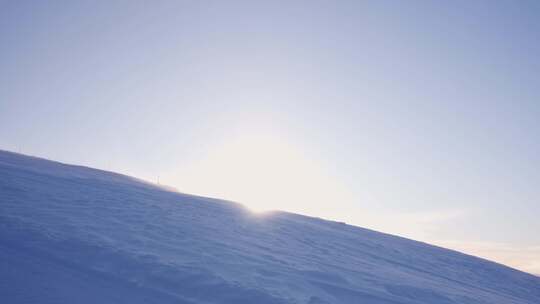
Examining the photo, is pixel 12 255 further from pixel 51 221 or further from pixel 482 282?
pixel 482 282

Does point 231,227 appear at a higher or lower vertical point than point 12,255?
higher

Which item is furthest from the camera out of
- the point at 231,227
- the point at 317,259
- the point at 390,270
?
the point at 231,227

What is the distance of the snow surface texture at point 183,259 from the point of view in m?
6.38

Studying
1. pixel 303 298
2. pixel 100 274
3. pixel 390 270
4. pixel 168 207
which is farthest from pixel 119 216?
pixel 390 270

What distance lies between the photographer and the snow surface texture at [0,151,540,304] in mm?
6383

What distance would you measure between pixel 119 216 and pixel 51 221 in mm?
1711

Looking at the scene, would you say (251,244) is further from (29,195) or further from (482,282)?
(482,282)

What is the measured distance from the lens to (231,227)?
11.8m

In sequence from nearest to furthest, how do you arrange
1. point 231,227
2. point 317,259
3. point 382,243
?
point 317,259 → point 231,227 → point 382,243

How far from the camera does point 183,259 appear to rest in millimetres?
7523

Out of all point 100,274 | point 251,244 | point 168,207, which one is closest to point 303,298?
point 100,274

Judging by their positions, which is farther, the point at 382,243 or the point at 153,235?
the point at 382,243

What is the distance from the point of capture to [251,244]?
10.0 meters

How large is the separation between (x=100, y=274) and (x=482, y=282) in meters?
9.80
